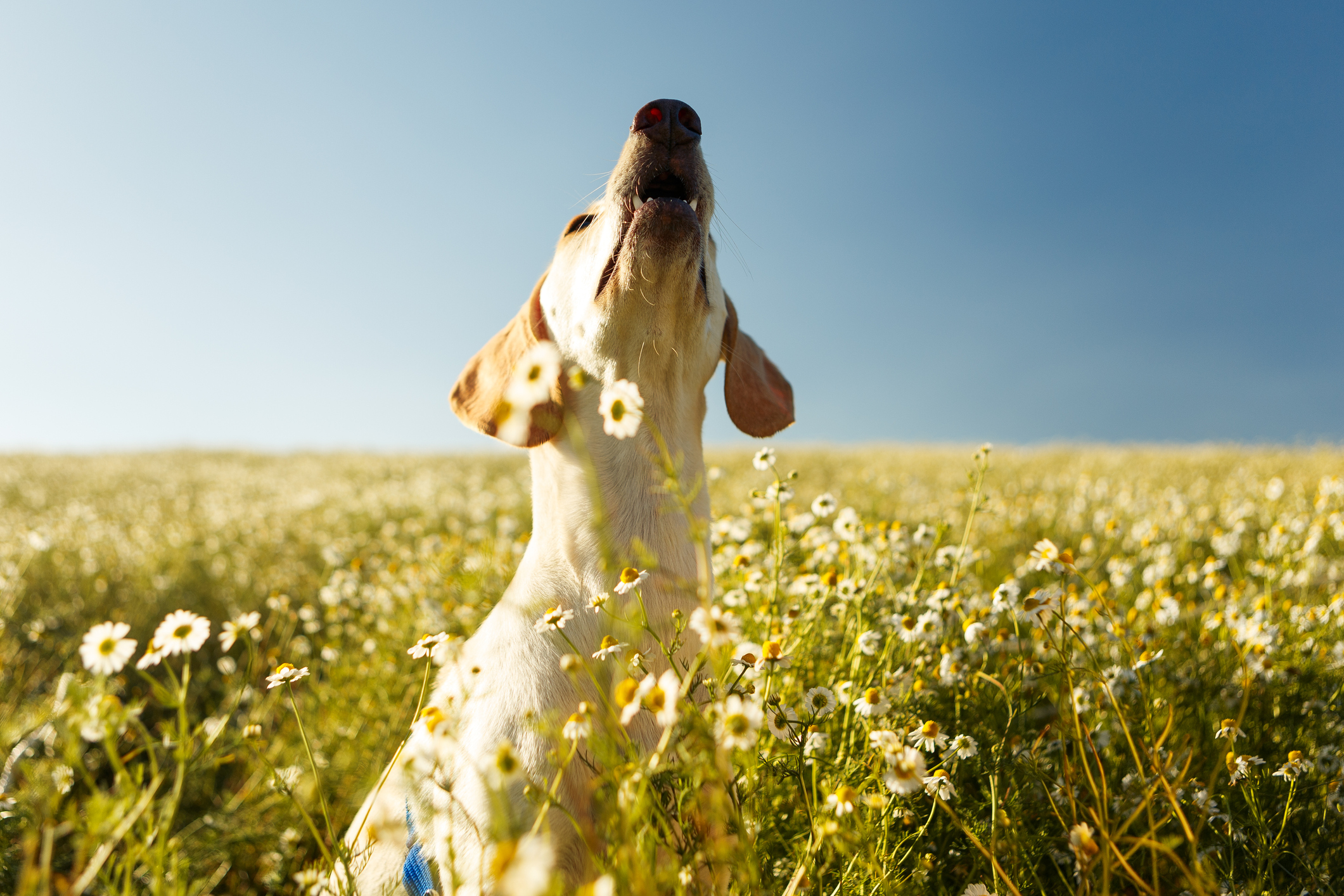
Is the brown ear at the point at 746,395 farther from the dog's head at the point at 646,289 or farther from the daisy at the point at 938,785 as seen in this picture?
the daisy at the point at 938,785

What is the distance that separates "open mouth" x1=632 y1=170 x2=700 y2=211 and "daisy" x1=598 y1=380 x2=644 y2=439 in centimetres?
118

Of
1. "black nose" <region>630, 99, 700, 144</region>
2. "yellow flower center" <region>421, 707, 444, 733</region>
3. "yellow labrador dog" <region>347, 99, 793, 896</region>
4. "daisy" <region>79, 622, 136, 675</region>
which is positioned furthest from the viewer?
"black nose" <region>630, 99, 700, 144</region>

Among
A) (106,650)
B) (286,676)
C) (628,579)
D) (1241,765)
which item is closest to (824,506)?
(628,579)

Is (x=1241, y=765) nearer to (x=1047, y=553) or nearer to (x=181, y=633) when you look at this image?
(x=1047, y=553)

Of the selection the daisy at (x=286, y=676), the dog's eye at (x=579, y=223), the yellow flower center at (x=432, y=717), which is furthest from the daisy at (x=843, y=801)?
the dog's eye at (x=579, y=223)

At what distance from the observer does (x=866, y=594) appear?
222 centimetres

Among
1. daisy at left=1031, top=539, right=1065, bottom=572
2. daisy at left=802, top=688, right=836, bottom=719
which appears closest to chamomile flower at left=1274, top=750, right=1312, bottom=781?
daisy at left=1031, top=539, right=1065, bottom=572

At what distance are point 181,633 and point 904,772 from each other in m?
1.55

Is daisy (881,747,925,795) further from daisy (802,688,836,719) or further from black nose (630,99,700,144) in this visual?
black nose (630,99,700,144)

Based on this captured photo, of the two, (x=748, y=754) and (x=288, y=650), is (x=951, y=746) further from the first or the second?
(x=288, y=650)

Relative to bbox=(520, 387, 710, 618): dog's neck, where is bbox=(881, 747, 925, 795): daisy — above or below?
below

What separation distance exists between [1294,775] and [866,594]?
4.16ft

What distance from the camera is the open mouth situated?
2.39 m

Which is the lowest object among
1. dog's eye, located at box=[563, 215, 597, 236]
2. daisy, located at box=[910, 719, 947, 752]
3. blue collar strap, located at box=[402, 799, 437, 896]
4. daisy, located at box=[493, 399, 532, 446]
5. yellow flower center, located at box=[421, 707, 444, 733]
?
blue collar strap, located at box=[402, 799, 437, 896]
